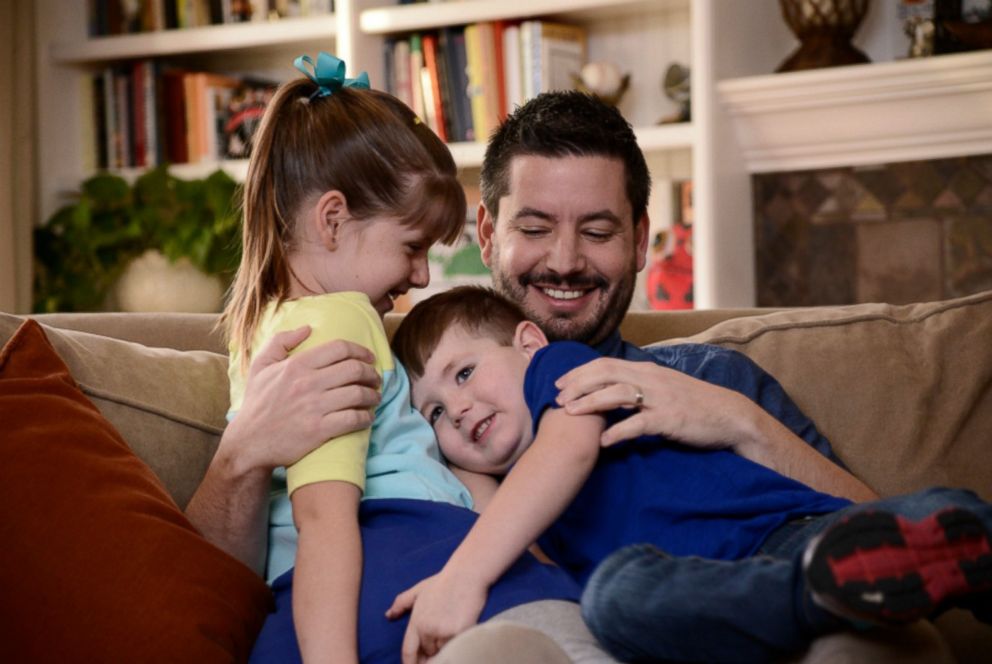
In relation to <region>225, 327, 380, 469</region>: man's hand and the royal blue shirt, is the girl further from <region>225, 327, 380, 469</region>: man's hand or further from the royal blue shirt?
the royal blue shirt

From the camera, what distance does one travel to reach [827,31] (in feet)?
10.3

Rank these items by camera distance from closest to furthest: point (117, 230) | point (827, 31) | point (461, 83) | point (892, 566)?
point (892, 566)
point (827, 31)
point (461, 83)
point (117, 230)

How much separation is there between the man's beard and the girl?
1.14 feet

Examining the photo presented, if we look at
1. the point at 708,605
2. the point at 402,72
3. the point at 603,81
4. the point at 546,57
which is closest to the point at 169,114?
the point at 402,72

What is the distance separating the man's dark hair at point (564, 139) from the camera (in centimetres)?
201

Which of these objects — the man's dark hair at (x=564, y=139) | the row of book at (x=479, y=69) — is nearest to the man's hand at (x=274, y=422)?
the man's dark hair at (x=564, y=139)

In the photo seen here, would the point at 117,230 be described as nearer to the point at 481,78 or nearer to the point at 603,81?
the point at 481,78

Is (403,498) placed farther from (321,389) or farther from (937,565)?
(937,565)

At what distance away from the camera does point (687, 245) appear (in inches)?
135

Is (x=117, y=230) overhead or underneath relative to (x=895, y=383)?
overhead

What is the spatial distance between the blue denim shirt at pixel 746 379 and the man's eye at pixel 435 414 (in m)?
0.41

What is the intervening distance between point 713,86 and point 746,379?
5.21 feet

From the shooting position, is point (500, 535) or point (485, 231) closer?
point (500, 535)

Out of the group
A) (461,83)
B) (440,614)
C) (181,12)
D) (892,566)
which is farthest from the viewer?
(181,12)
